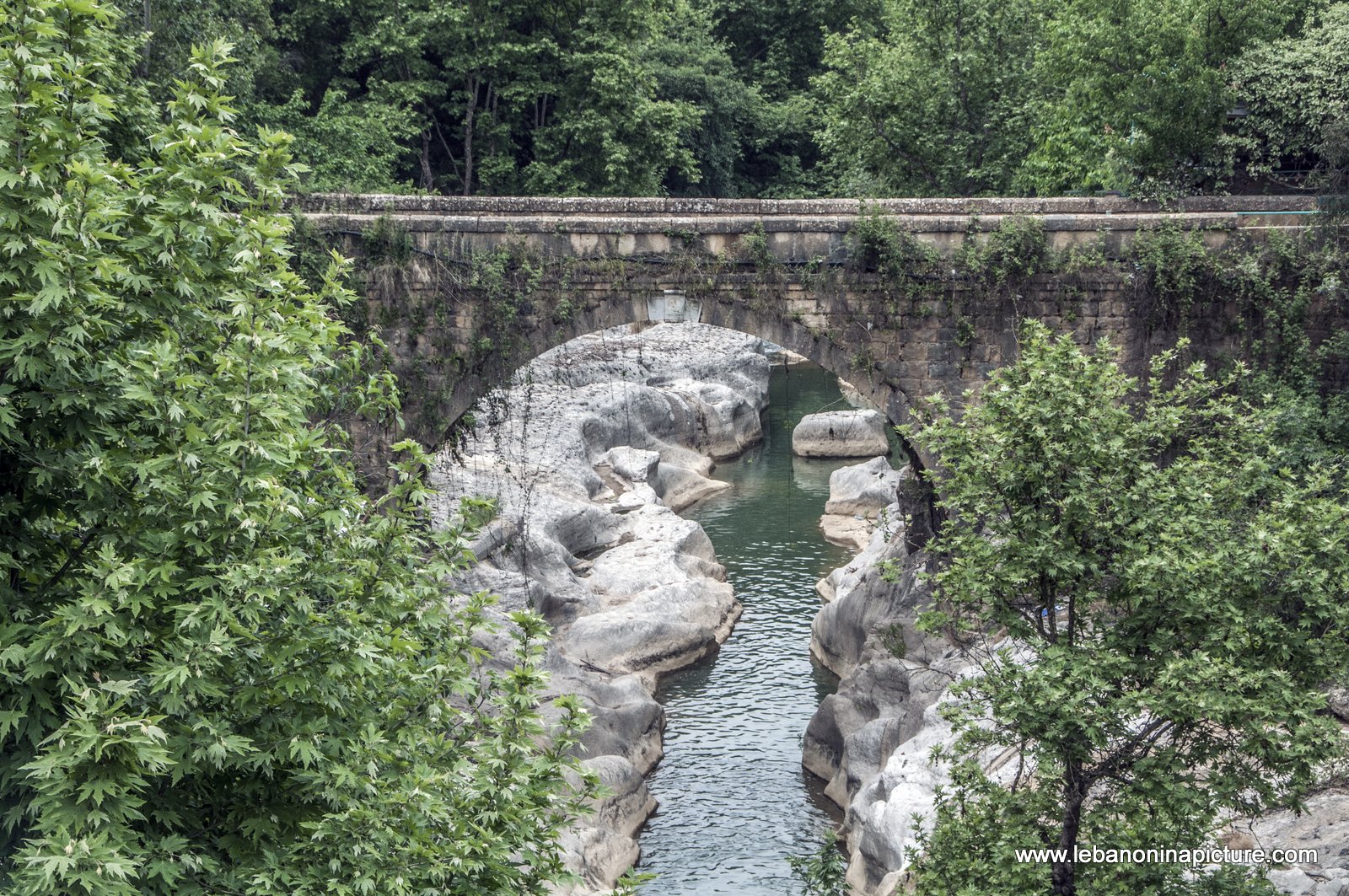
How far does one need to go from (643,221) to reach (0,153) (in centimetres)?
1158

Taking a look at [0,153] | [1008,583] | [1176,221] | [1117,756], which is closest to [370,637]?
[0,153]

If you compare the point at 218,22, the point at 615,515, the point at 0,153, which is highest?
the point at 218,22

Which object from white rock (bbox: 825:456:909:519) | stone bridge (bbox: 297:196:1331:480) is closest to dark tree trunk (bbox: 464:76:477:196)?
white rock (bbox: 825:456:909:519)

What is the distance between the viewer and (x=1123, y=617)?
31.3 feet

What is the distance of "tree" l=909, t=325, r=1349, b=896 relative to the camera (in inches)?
333

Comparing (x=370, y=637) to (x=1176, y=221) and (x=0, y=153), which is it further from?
(x=1176, y=221)

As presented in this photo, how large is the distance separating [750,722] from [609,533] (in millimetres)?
5619

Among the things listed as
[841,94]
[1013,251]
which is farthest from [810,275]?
[841,94]

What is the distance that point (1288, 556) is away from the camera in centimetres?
856

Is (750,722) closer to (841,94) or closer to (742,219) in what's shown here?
(742,219)

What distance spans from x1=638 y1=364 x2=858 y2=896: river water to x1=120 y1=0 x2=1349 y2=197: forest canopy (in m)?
7.01

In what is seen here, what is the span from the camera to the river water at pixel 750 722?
595 inches

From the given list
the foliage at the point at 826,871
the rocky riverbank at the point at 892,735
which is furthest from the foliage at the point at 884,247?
the foliage at the point at 826,871

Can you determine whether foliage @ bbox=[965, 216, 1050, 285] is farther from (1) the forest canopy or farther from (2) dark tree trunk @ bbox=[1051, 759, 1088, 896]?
(2) dark tree trunk @ bbox=[1051, 759, 1088, 896]
